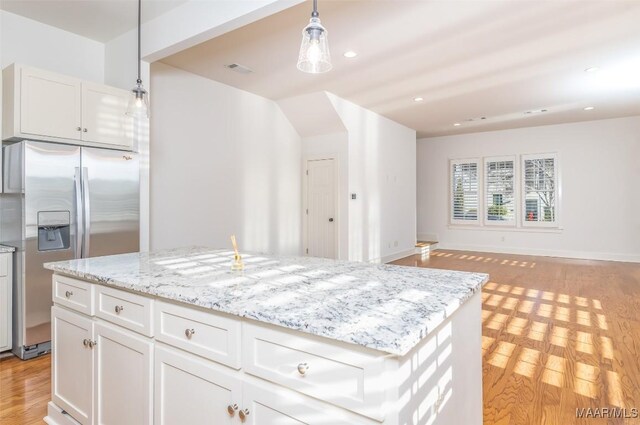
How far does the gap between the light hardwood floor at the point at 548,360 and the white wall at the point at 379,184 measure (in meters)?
2.16

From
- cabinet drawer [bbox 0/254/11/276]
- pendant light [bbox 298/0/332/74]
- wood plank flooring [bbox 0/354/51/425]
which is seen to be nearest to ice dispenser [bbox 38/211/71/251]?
cabinet drawer [bbox 0/254/11/276]

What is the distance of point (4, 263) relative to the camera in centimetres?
297

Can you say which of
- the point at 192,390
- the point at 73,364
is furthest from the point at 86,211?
the point at 192,390

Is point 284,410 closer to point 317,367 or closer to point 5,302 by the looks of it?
point 317,367

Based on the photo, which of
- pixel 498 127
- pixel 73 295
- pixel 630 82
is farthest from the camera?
pixel 498 127

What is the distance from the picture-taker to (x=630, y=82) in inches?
197

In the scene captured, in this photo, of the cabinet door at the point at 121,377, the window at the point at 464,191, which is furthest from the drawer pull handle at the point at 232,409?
the window at the point at 464,191

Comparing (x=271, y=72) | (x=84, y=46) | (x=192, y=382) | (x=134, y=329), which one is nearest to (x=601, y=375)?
(x=192, y=382)

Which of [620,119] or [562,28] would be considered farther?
[620,119]

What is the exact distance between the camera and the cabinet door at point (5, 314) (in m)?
2.96

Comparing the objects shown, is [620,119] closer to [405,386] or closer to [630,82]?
[630,82]

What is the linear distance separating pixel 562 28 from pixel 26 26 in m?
4.91

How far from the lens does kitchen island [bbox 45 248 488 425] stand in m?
1.00

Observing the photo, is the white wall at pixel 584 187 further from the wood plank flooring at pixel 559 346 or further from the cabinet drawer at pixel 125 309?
the cabinet drawer at pixel 125 309
